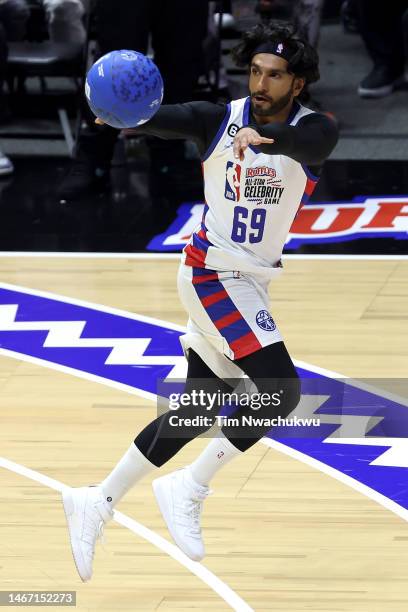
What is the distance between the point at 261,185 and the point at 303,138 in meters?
0.28

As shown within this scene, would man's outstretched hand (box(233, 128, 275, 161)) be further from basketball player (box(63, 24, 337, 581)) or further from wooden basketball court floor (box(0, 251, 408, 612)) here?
wooden basketball court floor (box(0, 251, 408, 612))

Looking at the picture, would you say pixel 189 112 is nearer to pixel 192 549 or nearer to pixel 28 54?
pixel 192 549

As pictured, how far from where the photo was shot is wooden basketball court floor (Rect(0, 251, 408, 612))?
4270 mm

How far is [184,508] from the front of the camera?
4.38 metres

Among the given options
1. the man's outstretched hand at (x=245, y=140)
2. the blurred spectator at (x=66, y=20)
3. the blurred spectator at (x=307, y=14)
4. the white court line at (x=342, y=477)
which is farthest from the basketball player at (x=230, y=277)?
the blurred spectator at (x=66, y=20)

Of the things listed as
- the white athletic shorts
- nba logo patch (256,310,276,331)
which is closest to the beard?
→ the white athletic shorts

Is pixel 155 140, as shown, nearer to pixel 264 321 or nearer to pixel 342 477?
pixel 342 477

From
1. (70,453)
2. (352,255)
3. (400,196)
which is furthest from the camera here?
(400,196)

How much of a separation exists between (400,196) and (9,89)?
3717 mm

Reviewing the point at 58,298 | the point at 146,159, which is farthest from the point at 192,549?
the point at 146,159

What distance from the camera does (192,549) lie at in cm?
430

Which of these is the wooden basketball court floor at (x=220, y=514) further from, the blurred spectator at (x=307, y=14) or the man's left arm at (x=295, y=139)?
the blurred spectator at (x=307, y=14)

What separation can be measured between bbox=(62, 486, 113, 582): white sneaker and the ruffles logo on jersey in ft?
3.65

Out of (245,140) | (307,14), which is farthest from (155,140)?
(245,140)
